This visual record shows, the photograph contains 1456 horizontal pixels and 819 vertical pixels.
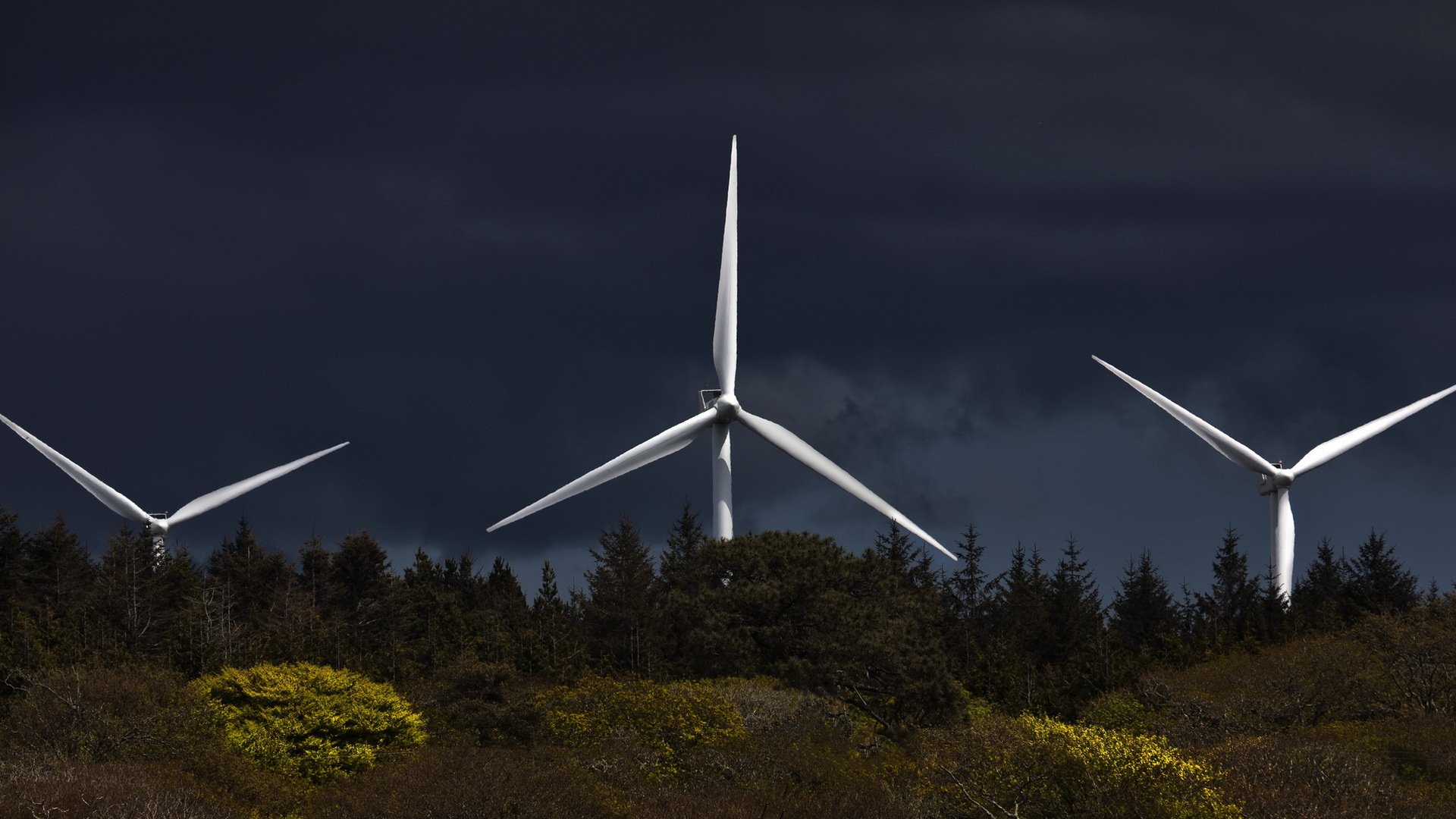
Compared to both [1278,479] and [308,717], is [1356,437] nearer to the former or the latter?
[1278,479]

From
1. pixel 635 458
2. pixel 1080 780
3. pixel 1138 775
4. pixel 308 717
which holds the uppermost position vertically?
pixel 635 458

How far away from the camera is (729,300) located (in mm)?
66000

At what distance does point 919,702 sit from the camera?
53.6 metres

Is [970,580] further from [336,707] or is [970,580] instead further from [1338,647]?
[336,707]

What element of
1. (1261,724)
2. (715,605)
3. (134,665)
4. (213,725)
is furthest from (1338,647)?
(134,665)

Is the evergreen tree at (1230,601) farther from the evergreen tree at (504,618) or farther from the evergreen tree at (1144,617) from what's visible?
the evergreen tree at (504,618)

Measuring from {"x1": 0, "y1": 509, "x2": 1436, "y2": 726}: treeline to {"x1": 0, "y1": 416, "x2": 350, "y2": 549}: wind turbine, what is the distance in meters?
2.27

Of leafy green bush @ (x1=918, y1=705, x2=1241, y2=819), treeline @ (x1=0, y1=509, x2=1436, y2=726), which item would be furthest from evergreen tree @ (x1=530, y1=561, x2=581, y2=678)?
leafy green bush @ (x1=918, y1=705, x2=1241, y2=819)

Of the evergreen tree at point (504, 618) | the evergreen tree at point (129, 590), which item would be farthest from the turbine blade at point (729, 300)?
the evergreen tree at point (129, 590)

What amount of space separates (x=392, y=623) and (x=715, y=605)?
40.2 m

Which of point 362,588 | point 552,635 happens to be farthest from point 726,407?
point 362,588

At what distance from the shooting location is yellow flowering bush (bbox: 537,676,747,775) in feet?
142

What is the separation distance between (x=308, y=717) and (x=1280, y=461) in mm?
50575

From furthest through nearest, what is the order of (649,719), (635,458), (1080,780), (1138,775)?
(635,458) < (649,719) < (1080,780) < (1138,775)
